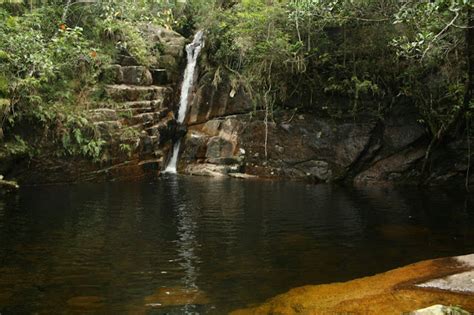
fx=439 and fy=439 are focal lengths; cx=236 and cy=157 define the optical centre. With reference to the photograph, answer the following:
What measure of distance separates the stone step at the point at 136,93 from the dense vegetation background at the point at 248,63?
79 centimetres

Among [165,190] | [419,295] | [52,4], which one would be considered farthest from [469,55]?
[52,4]

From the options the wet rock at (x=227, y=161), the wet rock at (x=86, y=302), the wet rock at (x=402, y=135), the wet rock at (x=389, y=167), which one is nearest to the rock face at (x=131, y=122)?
the wet rock at (x=227, y=161)

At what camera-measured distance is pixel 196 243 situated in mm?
9961

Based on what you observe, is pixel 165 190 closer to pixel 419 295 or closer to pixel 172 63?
pixel 172 63

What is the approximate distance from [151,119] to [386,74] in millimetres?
12102

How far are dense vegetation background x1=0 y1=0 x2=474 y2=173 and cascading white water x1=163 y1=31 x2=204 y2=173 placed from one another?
1.00 meters

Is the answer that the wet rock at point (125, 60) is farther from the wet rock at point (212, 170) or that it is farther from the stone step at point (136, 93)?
the wet rock at point (212, 170)

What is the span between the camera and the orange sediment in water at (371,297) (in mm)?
6086

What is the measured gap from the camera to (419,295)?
6.40 metres

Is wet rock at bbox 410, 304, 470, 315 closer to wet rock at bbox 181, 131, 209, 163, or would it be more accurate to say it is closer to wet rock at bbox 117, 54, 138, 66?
wet rock at bbox 181, 131, 209, 163

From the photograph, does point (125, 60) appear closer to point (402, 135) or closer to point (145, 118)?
point (145, 118)

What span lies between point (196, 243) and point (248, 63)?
15731 millimetres

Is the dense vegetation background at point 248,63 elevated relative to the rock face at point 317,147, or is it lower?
elevated

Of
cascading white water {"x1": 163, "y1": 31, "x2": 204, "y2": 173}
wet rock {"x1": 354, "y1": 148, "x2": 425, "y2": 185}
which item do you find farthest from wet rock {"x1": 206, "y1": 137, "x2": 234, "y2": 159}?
wet rock {"x1": 354, "y1": 148, "x2": 425, "y2": 185}
